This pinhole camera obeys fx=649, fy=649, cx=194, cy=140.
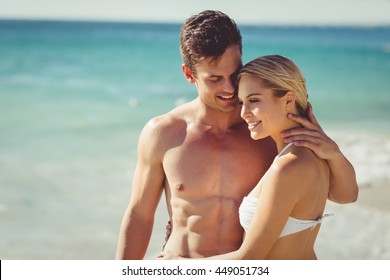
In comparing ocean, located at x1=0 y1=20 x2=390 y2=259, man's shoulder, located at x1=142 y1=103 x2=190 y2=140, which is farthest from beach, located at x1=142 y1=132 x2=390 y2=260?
man's shoulder, located at x1=142 y1=103 x2=190 y2=140

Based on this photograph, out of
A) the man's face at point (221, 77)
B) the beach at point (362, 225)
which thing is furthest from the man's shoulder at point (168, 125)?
the beach at point (362, 225)

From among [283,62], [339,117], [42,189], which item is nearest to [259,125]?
[283,62]

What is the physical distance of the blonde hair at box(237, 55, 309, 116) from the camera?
219cm

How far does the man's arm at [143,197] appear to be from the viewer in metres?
2.63

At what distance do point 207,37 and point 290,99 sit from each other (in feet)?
1.35

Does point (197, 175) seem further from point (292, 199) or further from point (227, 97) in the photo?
point (292, 199)

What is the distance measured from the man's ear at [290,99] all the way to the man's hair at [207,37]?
0.32 meters

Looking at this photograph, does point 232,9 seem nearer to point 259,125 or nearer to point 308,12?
point 308,12

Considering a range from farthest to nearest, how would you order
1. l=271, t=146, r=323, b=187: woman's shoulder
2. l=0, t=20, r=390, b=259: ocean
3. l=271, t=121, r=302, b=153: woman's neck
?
l=0, t=20, r=390, b=259: ocean < l=271, t=121, r=302, b=153: woman's neck < l=271, t=146, r=323, b=187: woman's shoulder

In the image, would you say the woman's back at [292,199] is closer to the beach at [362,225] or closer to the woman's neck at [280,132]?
the woman's neck at [280,132]

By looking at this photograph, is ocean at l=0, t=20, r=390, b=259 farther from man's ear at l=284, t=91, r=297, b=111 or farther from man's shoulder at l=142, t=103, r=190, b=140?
man's ear at l=284, t=91, r=297, b=111

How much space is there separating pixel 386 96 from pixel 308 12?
697cm

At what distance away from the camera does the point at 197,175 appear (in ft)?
8.56

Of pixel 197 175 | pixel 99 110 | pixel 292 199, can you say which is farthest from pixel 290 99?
pixel 99 110
